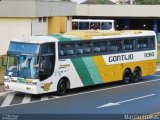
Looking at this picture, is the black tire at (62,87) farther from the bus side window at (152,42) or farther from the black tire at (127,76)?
the bus side window at (152,42)

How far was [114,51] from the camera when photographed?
25516 millimetres

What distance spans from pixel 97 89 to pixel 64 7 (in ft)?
72.8

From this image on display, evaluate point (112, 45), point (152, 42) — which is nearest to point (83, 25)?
point (152, 42)

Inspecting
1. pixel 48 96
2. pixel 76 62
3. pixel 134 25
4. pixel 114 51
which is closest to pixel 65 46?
pixel 76 62

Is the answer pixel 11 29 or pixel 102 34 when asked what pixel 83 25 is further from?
pixel 102 34

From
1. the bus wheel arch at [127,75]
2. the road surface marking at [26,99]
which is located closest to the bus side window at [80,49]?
the road surface marking at [26,99]

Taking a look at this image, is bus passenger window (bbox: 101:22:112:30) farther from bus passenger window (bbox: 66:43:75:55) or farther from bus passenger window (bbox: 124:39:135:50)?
bus passenger window (bbox: 66:43:75:55)

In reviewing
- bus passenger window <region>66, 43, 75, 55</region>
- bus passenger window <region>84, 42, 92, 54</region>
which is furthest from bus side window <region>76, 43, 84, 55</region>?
bus passenger window <region>66, 43, 75, 55</region>

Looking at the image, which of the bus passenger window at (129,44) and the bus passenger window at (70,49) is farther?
the bus passenger window at (129,44)

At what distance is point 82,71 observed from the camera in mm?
23281

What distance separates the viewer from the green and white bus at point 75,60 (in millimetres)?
21062

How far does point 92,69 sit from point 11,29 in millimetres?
18168

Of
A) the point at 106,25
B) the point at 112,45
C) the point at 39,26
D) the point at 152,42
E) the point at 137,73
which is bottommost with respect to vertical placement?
the point at 137,73

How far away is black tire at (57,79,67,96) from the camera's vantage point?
2202 cm
